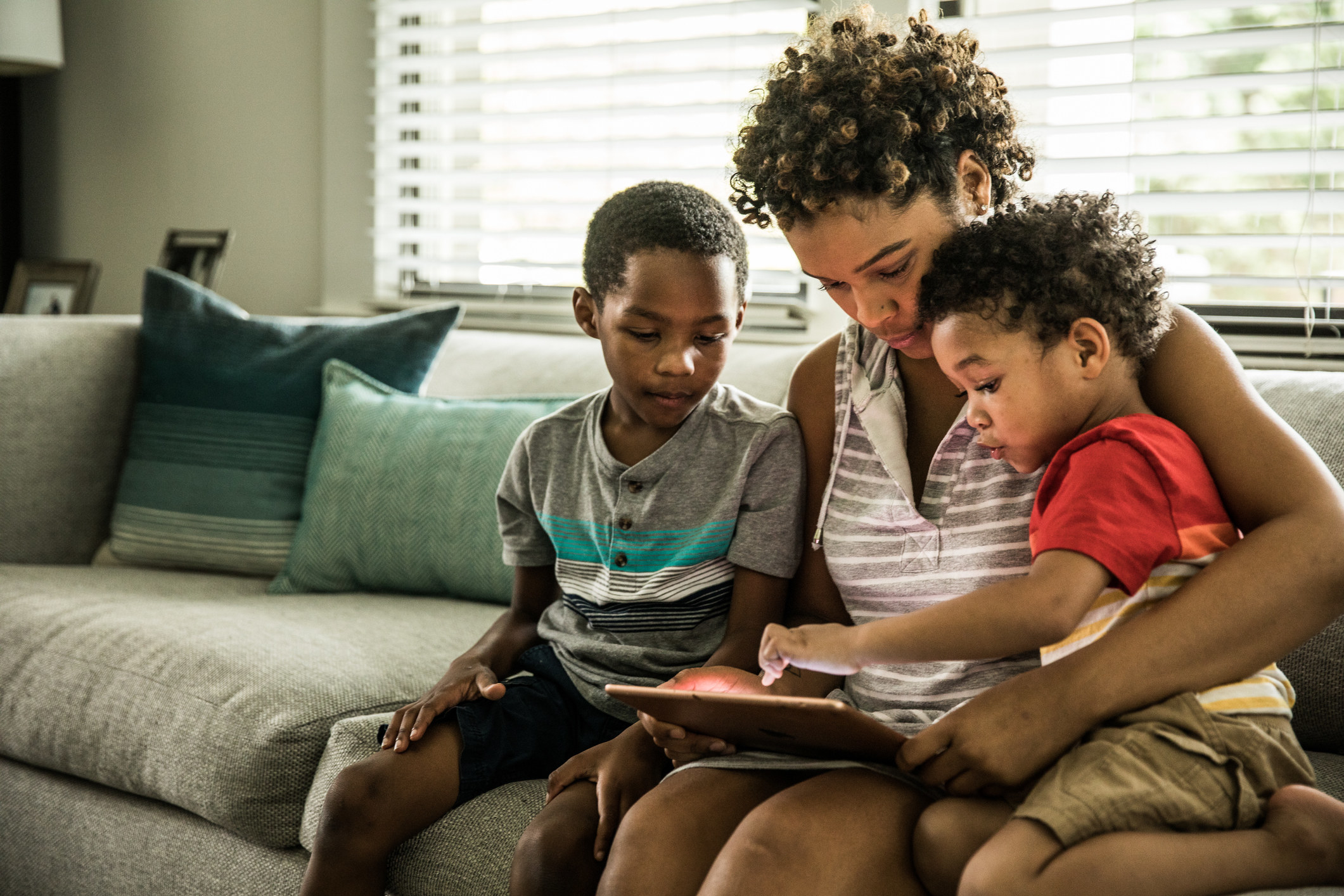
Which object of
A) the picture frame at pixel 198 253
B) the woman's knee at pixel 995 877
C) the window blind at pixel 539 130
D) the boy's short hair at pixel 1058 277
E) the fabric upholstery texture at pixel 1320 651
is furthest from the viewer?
the picture frame at pixel 198 253

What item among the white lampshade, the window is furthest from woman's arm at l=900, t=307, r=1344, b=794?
the white lampshade

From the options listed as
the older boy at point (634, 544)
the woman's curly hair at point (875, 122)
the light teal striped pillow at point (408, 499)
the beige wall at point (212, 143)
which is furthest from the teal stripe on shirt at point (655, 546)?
the beige wall at point (212, 143)

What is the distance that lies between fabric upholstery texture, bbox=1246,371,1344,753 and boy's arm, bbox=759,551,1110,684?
0.50 metres

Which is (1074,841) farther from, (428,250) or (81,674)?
(428,250)

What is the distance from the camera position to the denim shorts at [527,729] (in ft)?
4.18

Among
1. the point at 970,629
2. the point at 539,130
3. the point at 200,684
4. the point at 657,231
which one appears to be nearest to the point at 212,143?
the point at 539,130

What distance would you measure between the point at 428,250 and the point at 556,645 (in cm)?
189

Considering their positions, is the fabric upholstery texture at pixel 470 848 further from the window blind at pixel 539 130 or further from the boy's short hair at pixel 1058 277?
the window blind at pixel 539 130

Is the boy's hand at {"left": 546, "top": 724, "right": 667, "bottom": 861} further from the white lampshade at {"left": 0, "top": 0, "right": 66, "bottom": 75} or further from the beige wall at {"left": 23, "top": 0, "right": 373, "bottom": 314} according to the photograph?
the white lampshade at {"left": 0, "top": 0, "right": 66, "bottom": 75}

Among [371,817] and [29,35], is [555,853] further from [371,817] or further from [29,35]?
[29,35]

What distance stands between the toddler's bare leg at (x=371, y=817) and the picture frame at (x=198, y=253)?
211 centimetres

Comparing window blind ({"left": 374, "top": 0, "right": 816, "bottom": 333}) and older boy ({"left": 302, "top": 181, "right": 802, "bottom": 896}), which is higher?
window blind ({"left": 374, "top": 0, "right": 816, "bottom": 333})

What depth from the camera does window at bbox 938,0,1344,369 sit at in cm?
183

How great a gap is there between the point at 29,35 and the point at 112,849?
8.13 feet
